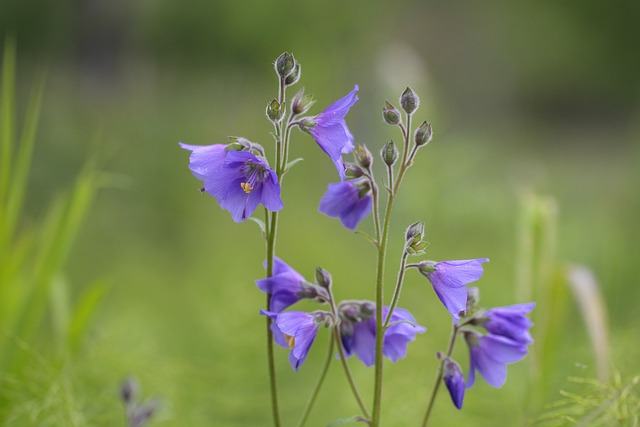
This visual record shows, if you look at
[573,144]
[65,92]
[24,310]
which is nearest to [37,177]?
[65,92]

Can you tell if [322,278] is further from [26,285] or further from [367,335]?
[26,285]

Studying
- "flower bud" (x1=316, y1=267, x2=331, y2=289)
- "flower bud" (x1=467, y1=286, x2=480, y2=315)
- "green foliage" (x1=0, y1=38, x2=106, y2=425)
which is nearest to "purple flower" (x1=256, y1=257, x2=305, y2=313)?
"flower bud" (x1=316, y1=267, x2=331, y2=289)

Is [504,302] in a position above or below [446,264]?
below

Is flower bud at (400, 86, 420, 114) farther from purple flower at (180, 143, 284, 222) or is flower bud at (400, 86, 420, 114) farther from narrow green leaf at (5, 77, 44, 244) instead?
narrow green leaf at (5, 77, 44, 244)

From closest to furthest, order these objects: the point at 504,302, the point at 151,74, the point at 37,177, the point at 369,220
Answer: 1. the point at 504,302
2. the point at 369,220
3. the point at 37,177
4. the point at 151,74

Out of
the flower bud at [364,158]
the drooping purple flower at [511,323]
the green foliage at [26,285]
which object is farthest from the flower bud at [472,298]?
the green foliage at [26,285]

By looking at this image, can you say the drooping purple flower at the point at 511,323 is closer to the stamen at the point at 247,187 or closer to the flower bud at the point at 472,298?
the flower bud at the point at 472,298

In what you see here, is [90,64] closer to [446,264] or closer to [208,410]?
[208,410]
